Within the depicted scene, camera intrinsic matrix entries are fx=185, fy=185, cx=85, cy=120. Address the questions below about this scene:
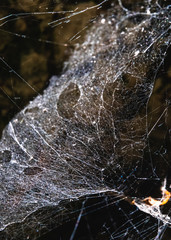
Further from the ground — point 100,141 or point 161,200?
point 100,141

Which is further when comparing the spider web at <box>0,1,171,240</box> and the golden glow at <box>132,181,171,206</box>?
the golden glow at <box>132,181,171,206</box>

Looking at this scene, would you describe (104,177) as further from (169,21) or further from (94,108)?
(169,21)

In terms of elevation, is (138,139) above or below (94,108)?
below

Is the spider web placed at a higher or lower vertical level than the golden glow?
higher

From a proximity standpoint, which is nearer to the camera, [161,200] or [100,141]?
[100,141]

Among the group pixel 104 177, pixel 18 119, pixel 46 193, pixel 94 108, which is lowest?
pixel 104 177

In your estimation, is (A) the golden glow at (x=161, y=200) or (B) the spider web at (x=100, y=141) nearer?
(B) the spider web at (x=100, y=141)

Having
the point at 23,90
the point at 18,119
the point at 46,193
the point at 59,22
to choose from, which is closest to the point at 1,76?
the point at 23,90

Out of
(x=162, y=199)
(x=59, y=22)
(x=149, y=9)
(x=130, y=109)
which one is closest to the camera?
(x=149, y=9)
